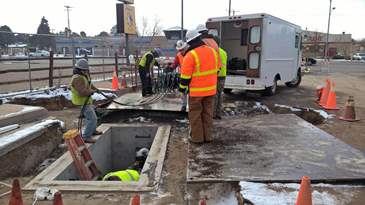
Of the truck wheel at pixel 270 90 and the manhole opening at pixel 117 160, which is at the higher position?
the truck wheel at pixel 270 90

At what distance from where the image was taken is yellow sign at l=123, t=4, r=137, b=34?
688 inches

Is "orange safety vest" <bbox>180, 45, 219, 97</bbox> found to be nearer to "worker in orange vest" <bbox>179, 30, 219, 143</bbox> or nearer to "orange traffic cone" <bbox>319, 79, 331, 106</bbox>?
"worker in orange vest" <bbox>179, 30, 219, 143</bbox>

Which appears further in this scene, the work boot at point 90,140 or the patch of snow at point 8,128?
the work boot at point 90,140

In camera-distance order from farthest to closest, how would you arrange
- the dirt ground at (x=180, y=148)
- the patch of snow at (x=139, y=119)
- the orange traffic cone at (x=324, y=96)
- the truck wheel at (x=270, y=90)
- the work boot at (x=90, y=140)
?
the truck wheel at (x=270, y=90) → the orange traffic cone at (x=324, y=96) → the patch of snow at (x=139, y=119) → the work boot at (x=90, y=140) → the dirt ground at (x=180, y=148)

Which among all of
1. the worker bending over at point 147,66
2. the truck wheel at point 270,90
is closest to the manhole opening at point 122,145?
the worker bending over at point 147,66

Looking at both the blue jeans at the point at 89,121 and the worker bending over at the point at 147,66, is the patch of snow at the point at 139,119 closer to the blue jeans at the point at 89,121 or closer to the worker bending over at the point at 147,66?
the blue jeans at the point at 89,121

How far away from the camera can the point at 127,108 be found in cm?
820

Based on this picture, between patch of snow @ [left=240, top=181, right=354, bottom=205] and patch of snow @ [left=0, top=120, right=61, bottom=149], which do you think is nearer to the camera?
patch of snow @ [left=240, top=181, right=354, bottom=205]

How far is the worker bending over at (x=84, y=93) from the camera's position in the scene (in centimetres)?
622

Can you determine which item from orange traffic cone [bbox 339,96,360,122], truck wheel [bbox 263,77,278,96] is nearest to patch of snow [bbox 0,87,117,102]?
truck wheel [bbox 263,77,278,96]

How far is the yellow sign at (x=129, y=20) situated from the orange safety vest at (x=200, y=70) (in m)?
12.8

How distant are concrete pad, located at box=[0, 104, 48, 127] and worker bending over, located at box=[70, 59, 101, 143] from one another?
1.32 m

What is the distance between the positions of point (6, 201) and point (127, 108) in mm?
4326

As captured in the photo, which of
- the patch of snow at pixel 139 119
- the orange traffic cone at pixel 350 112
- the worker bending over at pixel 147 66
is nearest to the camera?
the patch of snow at pixel 139 119
